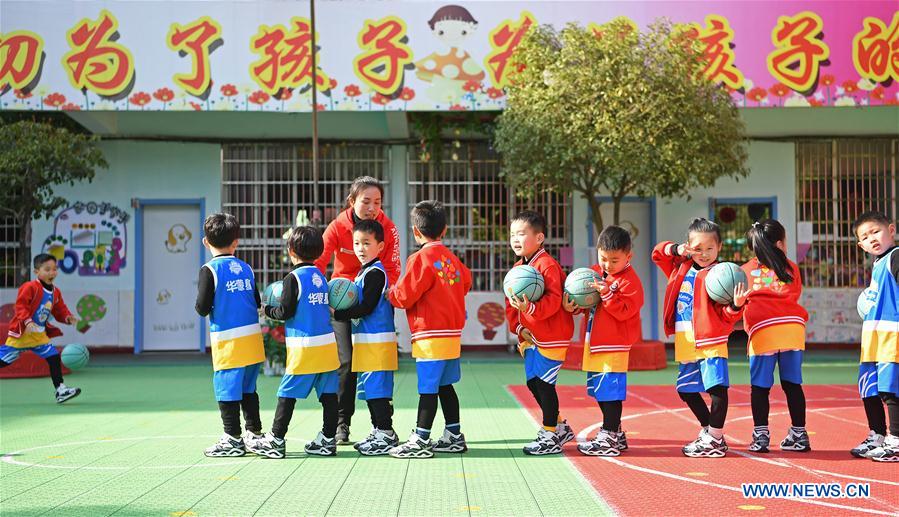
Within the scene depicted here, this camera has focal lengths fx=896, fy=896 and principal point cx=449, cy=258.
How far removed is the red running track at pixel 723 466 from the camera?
14.1 ft

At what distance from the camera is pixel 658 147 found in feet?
36.0

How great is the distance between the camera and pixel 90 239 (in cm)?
1416

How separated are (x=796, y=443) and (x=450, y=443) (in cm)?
223

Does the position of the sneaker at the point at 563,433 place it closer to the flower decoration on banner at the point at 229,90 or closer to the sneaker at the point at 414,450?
the sneaker at the point at 414,450

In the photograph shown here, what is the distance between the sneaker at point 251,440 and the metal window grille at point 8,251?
32.4 feet

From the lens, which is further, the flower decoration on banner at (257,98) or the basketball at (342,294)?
the flower decoration on banner at (257,98)

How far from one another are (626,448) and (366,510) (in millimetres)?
2161

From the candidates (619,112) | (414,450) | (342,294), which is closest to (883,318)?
(414,450)

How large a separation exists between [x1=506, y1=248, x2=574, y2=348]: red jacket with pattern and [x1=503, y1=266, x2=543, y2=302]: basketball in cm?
5

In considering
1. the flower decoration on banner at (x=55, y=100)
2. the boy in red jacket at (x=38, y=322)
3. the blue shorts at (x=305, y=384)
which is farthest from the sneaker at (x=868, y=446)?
the flower decoration on banner at (x=55, y=100)

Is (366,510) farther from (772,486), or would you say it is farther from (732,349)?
(732,349)

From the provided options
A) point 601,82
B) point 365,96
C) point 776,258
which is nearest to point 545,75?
point 601,82

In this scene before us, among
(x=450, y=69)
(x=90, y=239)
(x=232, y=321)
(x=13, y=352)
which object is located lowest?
(x=13, y=352)

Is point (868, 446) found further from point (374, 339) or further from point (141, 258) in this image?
point (141, 258)
